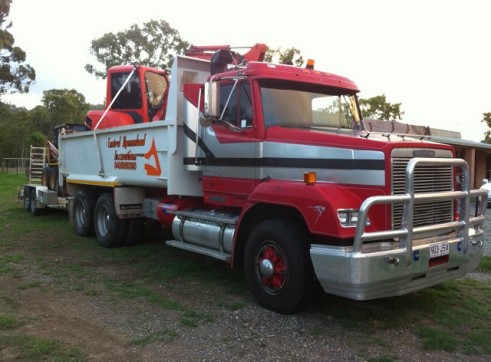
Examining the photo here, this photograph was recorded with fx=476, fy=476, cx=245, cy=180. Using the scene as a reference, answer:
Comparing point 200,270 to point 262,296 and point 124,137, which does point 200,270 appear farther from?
point 124,137

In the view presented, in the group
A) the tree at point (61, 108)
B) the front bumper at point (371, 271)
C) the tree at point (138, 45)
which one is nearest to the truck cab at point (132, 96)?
the front bumper at point (371, 271)

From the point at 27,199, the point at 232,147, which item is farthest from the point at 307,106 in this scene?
the point at 27,199

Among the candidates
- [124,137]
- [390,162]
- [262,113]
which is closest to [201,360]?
[390,162]

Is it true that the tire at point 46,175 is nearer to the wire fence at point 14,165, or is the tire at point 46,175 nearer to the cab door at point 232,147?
the cab door at point 232,147

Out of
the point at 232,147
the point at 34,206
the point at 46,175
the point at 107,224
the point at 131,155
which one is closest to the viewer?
the point at 232,147

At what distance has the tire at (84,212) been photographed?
9.91 meters

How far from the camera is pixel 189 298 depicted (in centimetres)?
591

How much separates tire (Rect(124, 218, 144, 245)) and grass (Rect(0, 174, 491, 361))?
21 cm

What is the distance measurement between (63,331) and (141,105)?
545 centimetres

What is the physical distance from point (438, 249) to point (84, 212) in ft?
24.5

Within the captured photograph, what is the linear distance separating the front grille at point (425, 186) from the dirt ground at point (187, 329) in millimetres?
1185

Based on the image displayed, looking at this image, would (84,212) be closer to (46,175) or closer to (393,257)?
(46,175)

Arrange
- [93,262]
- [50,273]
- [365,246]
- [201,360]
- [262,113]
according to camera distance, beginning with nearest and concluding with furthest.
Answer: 1. [201,360]
2. [365,246]
3. [262,113]
4. [50,273]
5. [93,262]

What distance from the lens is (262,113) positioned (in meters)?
5.81
